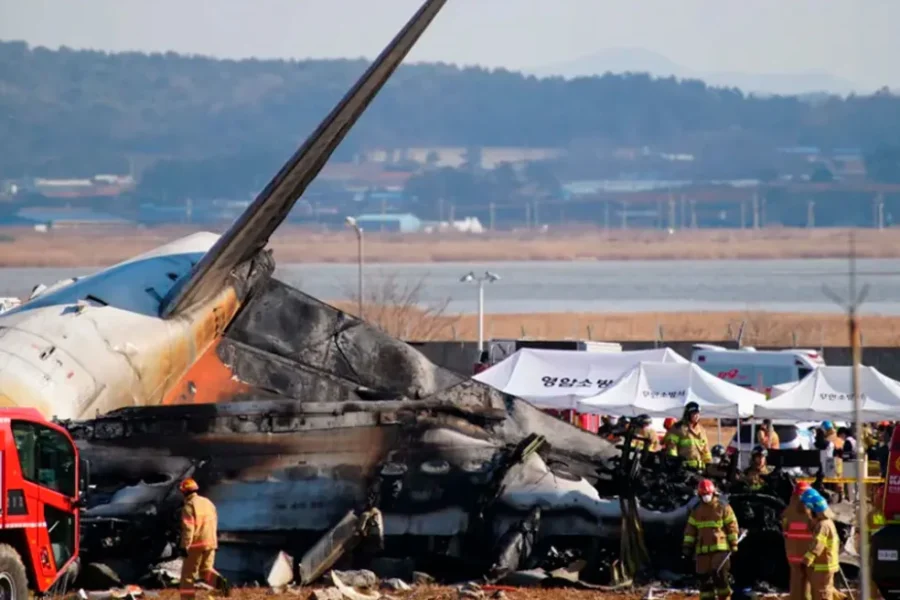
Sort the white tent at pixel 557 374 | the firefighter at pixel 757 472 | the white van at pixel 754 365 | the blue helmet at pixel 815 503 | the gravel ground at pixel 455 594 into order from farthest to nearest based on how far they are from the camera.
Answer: the white van at pixel 754 365 → the white tent at pixel 557 374 → the firefighter at pixel 757 472 → the gravel ground at pixel 455 594 → the blue helmet at pixel 815 503

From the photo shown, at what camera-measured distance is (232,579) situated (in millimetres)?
21750

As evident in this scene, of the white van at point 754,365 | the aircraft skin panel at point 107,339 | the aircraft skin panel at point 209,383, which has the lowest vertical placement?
the white van at point 754,365

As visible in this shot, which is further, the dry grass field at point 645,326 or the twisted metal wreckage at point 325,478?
the dry grass field at point 645,326

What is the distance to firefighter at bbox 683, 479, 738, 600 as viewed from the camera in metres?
19.9

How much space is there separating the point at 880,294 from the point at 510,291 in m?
40.7

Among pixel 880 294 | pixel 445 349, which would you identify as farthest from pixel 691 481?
pixel 880 294

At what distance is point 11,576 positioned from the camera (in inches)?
682

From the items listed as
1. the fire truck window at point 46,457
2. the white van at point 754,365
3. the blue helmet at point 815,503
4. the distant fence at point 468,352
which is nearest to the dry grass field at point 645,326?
the distant fence at point 468,352

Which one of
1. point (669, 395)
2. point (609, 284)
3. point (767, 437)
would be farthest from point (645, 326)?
point (609, 284)

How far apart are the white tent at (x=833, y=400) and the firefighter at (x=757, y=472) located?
1223cm

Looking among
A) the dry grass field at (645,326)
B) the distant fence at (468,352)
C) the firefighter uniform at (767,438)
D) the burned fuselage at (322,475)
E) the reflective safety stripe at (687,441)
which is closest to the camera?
the burned fuselage at (322,475)

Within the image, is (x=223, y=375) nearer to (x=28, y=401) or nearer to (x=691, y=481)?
(x=28, y=401)

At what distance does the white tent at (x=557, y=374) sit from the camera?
3912 centimetres

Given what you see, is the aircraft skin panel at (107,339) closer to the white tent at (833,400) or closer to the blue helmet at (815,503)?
the blue helmet at (815,503)
